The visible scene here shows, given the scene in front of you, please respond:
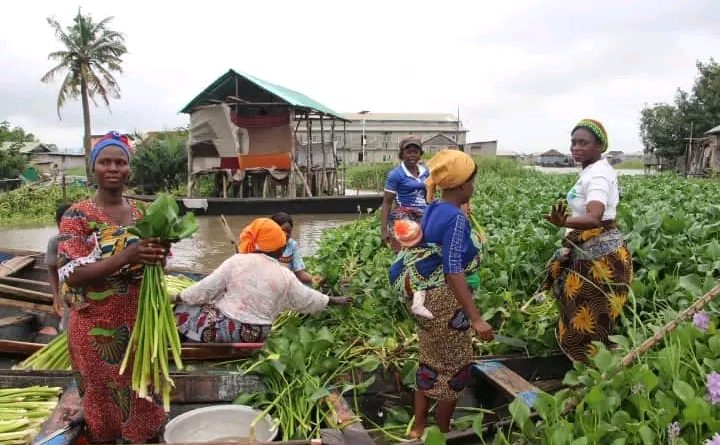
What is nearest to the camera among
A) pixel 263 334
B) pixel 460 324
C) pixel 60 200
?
pixel 460 324

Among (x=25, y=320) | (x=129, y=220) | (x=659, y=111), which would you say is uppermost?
(x=659, y=111)

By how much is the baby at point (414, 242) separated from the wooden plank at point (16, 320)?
3588 millimetres

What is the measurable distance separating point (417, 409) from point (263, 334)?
45.3 inches

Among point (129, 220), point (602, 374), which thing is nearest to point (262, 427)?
point (129, 220)

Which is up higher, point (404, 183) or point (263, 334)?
point (404, 183)

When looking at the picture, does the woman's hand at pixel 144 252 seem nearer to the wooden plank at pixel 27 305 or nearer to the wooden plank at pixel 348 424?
the wooden plank at pixel 348 424

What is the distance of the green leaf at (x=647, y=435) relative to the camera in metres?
1.75

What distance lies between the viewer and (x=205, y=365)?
10.6 ft

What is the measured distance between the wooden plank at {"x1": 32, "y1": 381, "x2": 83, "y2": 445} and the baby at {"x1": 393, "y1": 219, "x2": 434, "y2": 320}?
1.51 metres

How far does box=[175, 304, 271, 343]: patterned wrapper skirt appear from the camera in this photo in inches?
132

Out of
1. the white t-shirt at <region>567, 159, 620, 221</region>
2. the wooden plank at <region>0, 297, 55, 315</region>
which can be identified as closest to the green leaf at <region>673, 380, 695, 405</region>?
the white t-shirt at <region>567, 159, 620, 221</region>

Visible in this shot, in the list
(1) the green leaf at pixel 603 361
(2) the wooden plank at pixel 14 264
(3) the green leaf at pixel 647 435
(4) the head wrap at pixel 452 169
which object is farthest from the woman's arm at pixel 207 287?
(2) the wooden plank at pixel 14 264

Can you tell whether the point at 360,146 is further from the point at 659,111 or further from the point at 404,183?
the point at 404,183

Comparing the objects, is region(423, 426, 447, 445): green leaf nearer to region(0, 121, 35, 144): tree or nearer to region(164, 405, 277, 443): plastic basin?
region(164, 405, 277, 443): plastic basin
